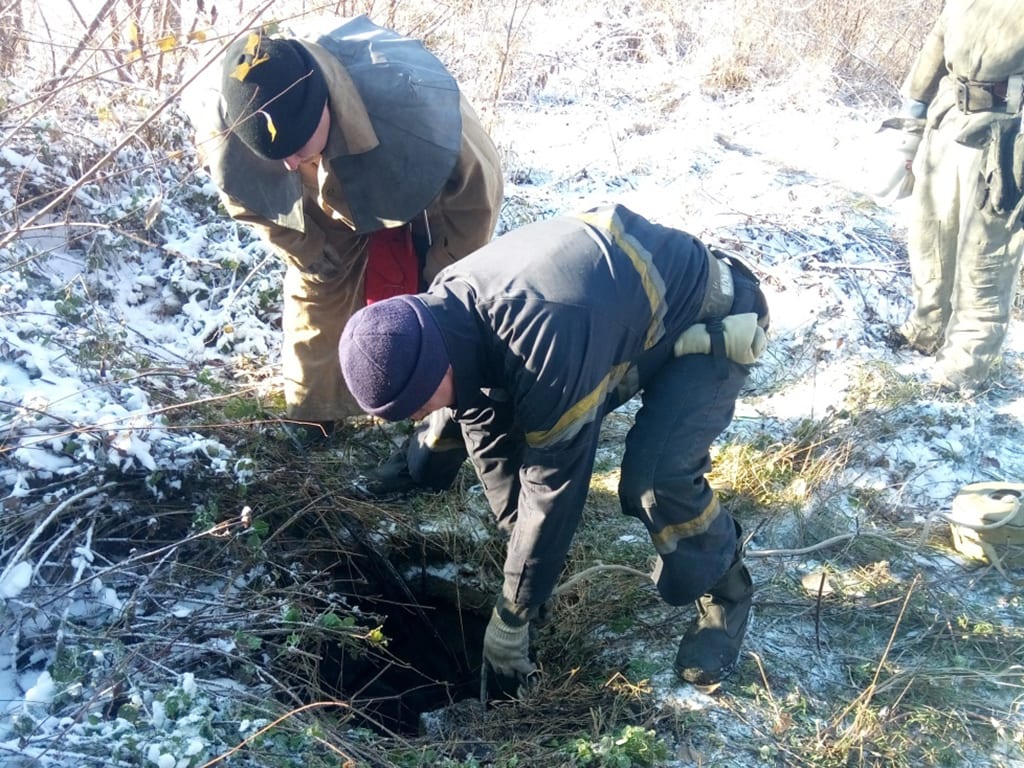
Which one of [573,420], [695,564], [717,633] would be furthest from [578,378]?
[717,633]

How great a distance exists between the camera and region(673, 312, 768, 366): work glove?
235 cm

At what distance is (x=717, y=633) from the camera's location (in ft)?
8.68

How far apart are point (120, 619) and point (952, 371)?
385 cm

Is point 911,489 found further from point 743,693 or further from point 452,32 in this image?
point 452,32

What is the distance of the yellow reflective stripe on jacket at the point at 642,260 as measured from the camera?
220 centimetres

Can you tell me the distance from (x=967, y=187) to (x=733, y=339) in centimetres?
237

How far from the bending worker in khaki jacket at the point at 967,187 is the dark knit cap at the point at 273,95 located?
10.00ft

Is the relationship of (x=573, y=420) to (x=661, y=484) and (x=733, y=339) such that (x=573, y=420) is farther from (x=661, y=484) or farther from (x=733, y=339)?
(x=733, y=339)

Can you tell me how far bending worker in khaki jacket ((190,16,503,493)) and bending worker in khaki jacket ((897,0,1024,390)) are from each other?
94.4 inches

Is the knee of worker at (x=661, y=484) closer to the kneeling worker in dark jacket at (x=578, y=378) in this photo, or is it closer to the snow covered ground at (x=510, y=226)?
the kneeling worker in dark jacket at (x=578, y=378)

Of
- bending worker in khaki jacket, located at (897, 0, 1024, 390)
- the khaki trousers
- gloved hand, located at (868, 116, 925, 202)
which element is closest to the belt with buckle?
bending worker in khaki jacket, located at (897, 0, 1024, 390)

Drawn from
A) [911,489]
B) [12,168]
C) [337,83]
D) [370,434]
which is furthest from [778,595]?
[12,168]

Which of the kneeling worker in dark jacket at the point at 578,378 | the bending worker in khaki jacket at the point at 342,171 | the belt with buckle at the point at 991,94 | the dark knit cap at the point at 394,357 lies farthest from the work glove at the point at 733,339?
the belt with buckle at the point at 991,94

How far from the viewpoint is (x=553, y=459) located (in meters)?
2.11
